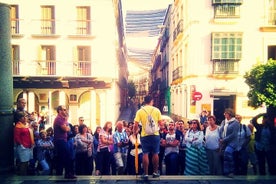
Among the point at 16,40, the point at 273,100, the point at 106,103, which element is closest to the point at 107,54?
the point at 106,103

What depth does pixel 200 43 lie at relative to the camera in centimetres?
2142

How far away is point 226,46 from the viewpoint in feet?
68.2

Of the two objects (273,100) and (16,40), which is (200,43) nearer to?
(273,100)

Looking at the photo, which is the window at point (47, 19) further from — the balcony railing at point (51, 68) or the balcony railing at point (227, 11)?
the balcony railing at point (227, 11)

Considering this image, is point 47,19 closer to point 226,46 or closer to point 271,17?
point 226,46

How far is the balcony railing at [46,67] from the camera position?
2148 cm

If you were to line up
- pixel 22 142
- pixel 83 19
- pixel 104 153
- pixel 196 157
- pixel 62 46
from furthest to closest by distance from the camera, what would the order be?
pixel 83 19 < pixel 62 46 < pixel 104 153 < pixel 196 157 < pixel 22 142

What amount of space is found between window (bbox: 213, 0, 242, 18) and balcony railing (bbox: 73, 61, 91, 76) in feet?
34.8

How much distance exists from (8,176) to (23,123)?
1158mm

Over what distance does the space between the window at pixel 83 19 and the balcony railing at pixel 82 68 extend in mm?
2465

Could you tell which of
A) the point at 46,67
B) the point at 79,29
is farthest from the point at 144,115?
the point at 79,29

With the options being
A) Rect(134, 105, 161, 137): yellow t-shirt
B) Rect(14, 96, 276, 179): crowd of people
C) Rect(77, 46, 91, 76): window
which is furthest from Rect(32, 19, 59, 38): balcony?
Rect(134, 105, 161, 137): yellow t-shirt

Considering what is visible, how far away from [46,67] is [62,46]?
2.08 metres

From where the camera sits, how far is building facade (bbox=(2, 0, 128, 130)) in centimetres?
2158
